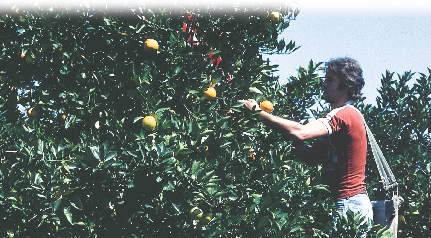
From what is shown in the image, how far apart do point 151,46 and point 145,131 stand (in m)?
0.56

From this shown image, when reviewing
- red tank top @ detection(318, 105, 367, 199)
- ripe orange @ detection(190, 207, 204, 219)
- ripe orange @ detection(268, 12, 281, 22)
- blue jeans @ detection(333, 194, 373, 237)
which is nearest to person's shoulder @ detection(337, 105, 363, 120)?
red tank top @ detection(318, 105, 367, 199)

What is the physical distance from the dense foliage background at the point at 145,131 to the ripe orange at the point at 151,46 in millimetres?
67

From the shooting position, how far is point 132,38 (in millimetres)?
2926

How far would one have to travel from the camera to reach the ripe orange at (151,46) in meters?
2.82

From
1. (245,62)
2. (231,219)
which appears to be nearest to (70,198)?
(231,219)

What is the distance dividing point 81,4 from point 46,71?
1.59 feet

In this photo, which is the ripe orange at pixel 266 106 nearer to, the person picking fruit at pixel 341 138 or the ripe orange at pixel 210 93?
the person picking fruit at pixel 341 138

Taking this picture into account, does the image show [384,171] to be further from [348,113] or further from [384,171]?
[348,113]

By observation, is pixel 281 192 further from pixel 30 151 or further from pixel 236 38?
pixel 30 151

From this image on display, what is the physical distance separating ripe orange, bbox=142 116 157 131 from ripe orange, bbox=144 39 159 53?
48 centimetres

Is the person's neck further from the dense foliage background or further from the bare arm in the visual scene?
the bare arm

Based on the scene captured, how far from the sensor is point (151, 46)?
282cm

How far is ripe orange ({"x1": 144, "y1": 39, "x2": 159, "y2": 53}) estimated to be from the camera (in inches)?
111

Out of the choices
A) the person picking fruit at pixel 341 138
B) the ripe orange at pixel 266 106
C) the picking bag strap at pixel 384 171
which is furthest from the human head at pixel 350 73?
the ripe orange at pixel 266 106
